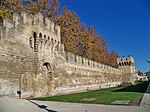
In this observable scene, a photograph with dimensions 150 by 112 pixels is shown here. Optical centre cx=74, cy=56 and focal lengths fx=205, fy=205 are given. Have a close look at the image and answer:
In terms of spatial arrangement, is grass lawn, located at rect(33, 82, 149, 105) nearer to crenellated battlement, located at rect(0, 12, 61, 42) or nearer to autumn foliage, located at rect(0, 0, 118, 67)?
crenellated battlement, located at rect(0, 12, 61, 42)

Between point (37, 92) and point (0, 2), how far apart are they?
37.6 feet

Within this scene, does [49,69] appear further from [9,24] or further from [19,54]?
[9,24]

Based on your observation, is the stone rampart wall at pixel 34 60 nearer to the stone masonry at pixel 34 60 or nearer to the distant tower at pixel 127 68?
the stone masonry at pixel 34 60

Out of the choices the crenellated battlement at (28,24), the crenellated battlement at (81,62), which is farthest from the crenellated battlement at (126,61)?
the crenellated battlement at (28,24)

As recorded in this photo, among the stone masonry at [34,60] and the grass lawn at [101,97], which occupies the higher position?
the stone masonry at [34,60]

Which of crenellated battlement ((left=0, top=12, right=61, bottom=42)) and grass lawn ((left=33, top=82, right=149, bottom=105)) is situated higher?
crenellated battlement ((left=0, top=12, right=61, bottom=42))

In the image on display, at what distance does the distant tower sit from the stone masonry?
2238 cm

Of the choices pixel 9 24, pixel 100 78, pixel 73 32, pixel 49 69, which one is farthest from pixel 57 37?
pixel 100 78

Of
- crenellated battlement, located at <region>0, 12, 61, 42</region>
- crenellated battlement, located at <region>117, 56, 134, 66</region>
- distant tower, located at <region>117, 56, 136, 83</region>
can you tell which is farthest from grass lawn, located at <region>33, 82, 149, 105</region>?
crenellated battlement, located at <region>117, 56, 134, 66</region>

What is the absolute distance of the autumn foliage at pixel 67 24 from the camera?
21.1 m

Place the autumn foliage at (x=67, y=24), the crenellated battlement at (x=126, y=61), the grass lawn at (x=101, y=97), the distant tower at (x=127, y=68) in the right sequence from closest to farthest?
the grass lawn at (x=101, y=97)
the autumn foliage at (x=67, y=24)
the distant tower at (x=127, y=68)
the crenellated battlement at (x=126, y=61)

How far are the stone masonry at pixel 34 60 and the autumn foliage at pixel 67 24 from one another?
5.92 meters

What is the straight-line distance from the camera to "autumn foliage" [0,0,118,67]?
21.1 meters

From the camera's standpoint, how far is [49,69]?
594 inches
